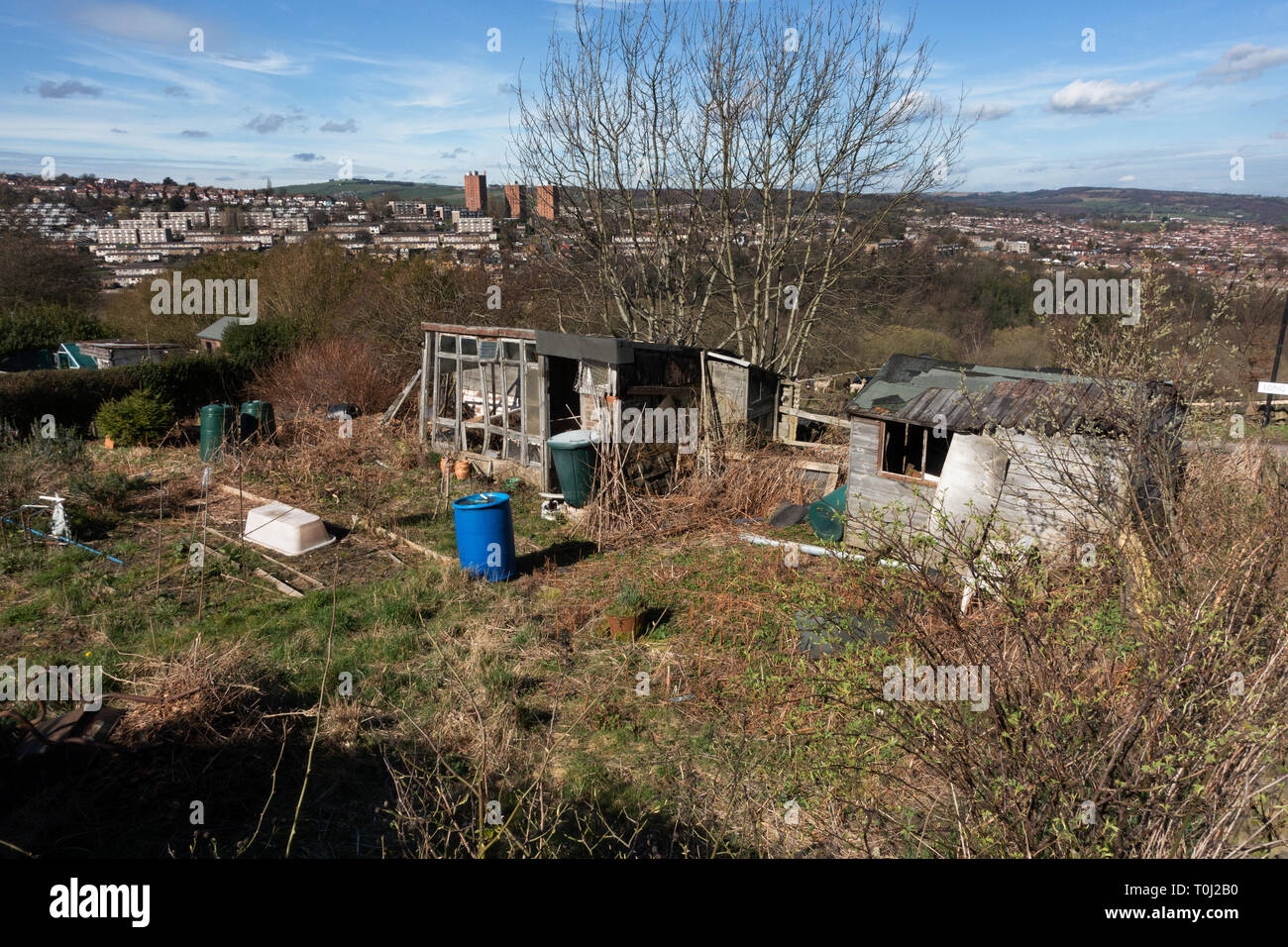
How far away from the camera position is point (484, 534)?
8.70 metres

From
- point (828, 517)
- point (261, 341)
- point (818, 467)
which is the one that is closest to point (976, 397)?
point (828, 517)

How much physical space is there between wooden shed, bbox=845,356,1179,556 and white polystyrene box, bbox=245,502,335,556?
23.5ft

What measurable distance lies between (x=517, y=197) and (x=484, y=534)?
45.9 ft

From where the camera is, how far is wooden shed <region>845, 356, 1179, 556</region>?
23.2 feet

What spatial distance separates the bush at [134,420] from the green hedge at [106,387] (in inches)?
25.7

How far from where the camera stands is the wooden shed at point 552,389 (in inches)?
476

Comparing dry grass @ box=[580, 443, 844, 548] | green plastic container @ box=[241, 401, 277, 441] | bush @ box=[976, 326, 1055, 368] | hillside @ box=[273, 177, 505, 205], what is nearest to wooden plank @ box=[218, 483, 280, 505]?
green plastic container @ box=[241, 401, 277, 441]

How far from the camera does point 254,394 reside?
62.6ft

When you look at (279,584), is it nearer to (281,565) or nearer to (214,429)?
(281,565)

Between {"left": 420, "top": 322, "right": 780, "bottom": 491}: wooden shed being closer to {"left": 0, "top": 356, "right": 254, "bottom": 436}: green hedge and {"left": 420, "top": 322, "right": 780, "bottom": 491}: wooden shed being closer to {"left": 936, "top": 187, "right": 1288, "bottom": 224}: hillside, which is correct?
{"left": 0, "top": 356, "right": 254, "bottom": 436}: green hedge

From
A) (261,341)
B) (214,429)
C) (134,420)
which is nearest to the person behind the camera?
(214,429)

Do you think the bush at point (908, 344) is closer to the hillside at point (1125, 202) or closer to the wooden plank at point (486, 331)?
the hillside at point (1125, 202)

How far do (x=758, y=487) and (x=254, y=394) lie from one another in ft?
46.5

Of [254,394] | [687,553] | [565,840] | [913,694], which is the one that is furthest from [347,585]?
[254,394]
